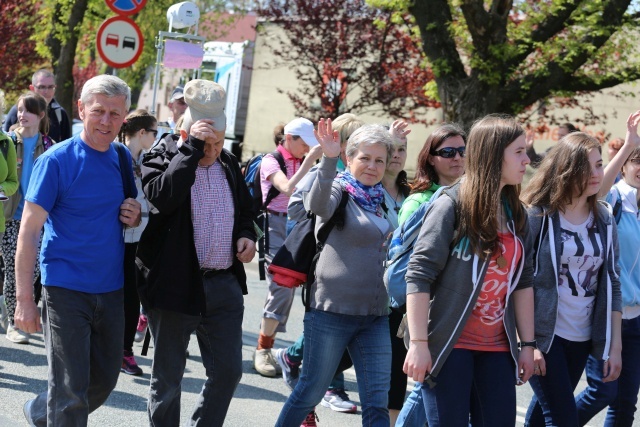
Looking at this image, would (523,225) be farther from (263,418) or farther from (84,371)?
(263,418)

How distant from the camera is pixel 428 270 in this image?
4.11m

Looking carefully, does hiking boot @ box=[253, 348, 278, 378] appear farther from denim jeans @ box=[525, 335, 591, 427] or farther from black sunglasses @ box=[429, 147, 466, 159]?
denim jeans @ box=[525, 335, 591, 427]

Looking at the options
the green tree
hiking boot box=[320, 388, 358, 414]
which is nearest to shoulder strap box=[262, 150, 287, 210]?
hiking boot box=[320, 388, 358, 414]

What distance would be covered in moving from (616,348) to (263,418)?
2473 millimetres

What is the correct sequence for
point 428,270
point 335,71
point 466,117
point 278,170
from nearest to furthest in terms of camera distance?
point 428,270, point 278,170, point 466,117, point 335,71

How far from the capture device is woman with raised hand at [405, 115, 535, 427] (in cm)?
411

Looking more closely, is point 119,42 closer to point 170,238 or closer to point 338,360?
point 170,238

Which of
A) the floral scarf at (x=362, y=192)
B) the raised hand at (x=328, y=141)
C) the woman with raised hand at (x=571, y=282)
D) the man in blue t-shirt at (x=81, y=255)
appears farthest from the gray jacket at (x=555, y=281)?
the man in blue t-shirt at (x=81, y=255)

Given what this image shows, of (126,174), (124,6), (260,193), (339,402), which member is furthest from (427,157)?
(124,6)

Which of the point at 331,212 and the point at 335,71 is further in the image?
the point at 335,71

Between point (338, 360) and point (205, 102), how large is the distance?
1486 millimetres

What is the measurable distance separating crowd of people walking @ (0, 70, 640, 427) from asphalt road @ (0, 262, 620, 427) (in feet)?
3.66

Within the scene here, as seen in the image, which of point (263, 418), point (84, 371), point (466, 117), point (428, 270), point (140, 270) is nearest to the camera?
point (428, 270)

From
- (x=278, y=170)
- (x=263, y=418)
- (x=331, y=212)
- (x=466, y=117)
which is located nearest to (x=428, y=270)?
(x=331, y=212)
